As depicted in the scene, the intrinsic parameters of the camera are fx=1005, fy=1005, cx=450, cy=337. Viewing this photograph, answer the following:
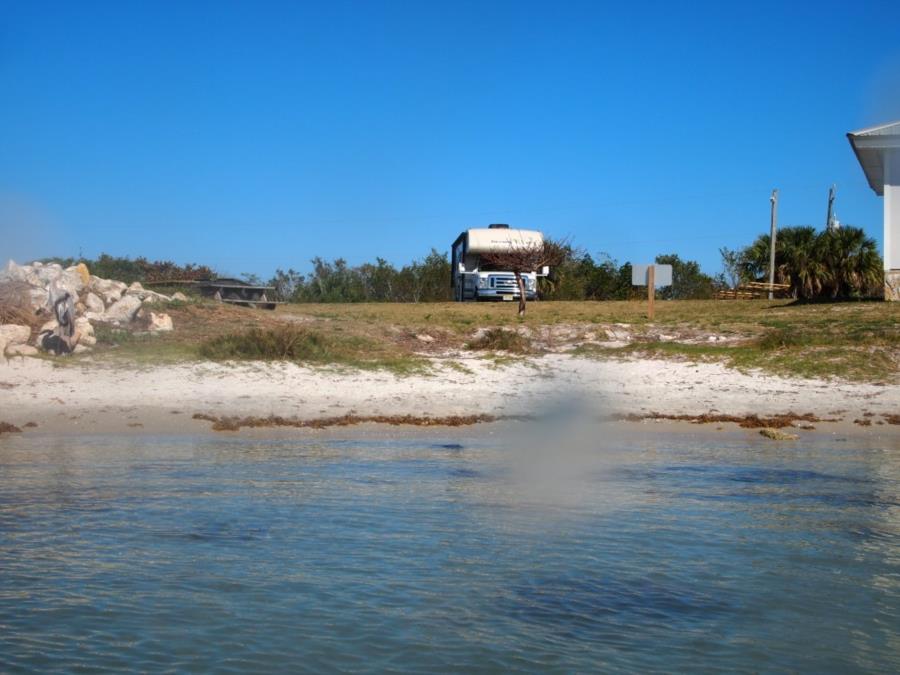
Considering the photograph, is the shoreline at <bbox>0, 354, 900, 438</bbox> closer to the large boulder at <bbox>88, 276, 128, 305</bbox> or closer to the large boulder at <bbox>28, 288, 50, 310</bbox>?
the large boulder at <bbox>28, 288, 50, 310</bbox>

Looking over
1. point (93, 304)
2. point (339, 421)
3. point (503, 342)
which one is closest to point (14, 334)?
point (93, 304)

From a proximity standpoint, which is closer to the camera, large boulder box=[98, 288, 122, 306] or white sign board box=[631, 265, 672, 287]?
large boulder box=[98, 288, 122, 306]

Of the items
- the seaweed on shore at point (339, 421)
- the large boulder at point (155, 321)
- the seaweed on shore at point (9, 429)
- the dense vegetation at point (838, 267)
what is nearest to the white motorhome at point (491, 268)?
the dense vegetation at point (838, 267)

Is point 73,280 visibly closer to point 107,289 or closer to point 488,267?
point 107,289

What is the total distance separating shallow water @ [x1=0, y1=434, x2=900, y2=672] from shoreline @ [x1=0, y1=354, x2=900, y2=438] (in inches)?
107

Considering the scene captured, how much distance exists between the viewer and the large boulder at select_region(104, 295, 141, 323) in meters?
18.5

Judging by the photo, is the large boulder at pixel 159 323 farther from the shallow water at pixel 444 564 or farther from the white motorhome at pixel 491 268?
the white motorhome at pixel 491 268

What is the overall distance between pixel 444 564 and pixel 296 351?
10.6 metres

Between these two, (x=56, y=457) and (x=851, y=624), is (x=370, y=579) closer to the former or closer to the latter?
(x=851, y=624)

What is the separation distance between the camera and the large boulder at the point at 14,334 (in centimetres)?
1568

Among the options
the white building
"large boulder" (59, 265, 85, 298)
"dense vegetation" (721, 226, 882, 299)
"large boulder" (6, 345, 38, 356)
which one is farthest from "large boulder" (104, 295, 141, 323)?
"dense vegetation" (721, 226, 882, 299)

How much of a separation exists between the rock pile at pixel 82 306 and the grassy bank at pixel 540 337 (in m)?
0.44

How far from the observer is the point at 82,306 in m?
18.5

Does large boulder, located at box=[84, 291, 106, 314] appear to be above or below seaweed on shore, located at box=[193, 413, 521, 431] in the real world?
above
